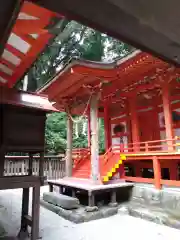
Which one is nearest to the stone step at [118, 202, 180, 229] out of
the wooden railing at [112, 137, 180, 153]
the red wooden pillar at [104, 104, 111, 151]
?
the wooden railing at [112, 137, 180, 153]

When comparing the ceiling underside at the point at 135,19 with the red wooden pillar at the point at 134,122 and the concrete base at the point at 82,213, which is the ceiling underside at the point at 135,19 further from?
the red wooden pillar at the point at 134,122

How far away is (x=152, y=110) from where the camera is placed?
32.7 ft

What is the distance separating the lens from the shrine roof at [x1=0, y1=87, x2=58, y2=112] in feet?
13.1

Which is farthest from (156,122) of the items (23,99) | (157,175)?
(23,99)

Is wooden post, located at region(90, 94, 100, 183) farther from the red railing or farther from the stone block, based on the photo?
the red railing

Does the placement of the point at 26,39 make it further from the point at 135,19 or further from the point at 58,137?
the point at 58,137

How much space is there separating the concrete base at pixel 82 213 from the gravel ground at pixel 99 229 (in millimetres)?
161

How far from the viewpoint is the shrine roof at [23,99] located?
13.1ft

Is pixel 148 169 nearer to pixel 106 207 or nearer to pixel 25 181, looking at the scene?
pixel 106 207

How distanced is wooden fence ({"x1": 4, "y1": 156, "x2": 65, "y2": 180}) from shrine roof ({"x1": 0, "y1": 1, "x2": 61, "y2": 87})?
33.1ft

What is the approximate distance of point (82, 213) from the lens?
6.62 m

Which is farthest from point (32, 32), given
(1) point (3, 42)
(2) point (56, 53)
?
(2) point (56, 53)

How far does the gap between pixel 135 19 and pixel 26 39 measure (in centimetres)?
177

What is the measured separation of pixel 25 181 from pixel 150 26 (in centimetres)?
445
